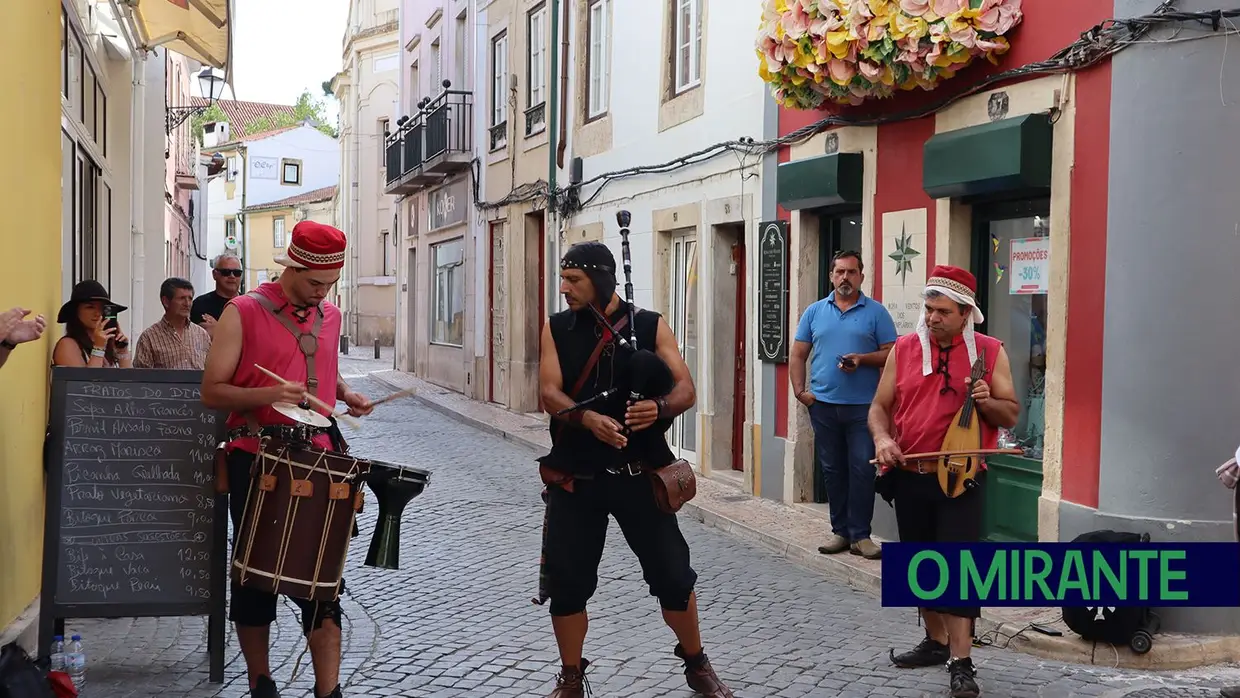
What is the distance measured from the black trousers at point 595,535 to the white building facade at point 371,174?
3962cm

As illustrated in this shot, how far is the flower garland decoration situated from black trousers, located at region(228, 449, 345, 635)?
16.7 ft

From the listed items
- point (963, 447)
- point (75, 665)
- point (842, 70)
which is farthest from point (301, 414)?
point (842, 70)

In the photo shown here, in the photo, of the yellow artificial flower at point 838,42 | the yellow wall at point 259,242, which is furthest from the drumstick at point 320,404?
the yellow wall at point 259,242

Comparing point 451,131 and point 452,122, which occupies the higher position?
point 452,122

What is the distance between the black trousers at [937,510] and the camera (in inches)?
220

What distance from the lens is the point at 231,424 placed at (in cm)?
490

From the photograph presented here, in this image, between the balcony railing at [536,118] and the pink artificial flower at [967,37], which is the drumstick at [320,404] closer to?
the pink artificial flower at [967,37]

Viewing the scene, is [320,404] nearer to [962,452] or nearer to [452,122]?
[962,452]

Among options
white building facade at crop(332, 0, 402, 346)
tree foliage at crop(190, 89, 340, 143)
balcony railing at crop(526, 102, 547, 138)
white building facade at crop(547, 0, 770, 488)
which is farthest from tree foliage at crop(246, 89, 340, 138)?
white building facade at crop(547, 0, 770, 488)

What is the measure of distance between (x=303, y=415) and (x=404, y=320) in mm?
26031

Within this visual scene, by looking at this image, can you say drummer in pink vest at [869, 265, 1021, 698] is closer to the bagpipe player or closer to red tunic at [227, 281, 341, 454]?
the bagpipe player

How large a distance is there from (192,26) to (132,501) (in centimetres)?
539

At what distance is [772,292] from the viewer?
1103 cm

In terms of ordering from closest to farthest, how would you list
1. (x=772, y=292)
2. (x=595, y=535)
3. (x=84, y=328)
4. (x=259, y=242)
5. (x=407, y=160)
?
(x=595, y=535)
(x=84, y=328)
(x=772, y=292)
(x=407, y=160)
(x=259, y=242)
